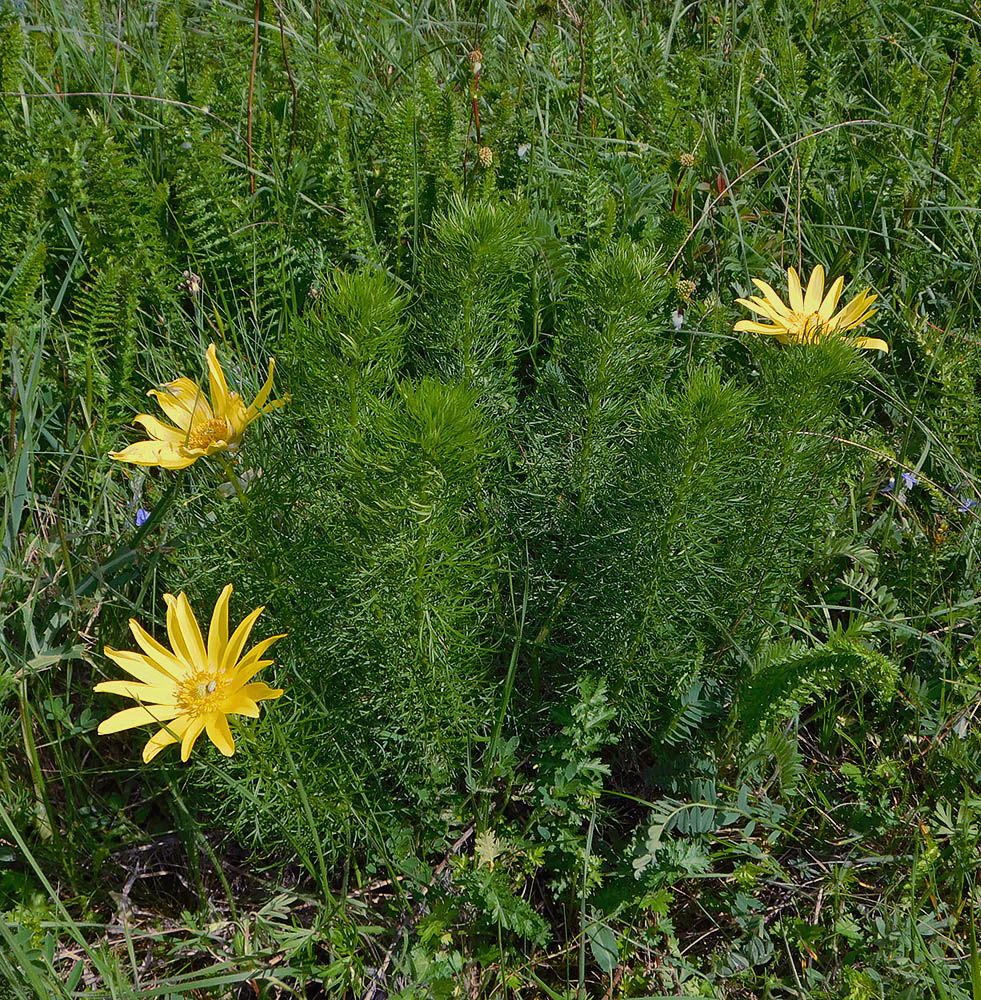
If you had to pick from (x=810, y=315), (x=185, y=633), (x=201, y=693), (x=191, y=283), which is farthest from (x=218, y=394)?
(x=810, y=315)

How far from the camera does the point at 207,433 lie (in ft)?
6.16

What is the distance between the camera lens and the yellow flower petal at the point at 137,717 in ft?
5.39

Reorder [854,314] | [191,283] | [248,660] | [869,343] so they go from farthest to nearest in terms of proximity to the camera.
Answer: [191,283] < [854,314] < [869,343] < [248,660]

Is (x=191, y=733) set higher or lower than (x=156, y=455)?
lower

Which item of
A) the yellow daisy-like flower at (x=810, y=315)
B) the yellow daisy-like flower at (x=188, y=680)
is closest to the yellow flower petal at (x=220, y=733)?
the yellow daisy-like flower at (x=188, y=680)

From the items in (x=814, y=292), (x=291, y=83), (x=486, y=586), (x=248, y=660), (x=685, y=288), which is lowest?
(x=486, y=586)

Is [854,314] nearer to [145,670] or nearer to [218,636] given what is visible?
[218,636]

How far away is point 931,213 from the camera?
3.13 metres

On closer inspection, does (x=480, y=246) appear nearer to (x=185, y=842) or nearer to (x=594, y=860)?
(x=594, y=860)

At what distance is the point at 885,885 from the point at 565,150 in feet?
7.69

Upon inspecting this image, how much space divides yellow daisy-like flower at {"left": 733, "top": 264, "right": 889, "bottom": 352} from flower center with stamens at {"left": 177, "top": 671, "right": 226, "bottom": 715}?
50.2 inches

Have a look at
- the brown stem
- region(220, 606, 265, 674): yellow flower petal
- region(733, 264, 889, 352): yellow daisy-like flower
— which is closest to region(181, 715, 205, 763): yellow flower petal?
region(220, 606, 265, 674): yellow flower petal

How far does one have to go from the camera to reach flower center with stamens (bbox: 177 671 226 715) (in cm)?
167

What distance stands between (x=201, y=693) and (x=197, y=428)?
52cm
